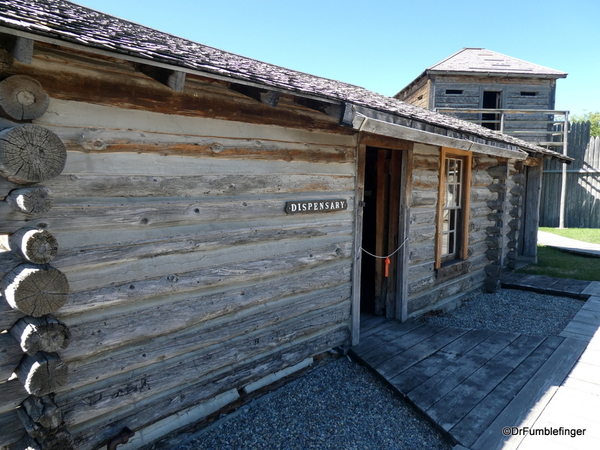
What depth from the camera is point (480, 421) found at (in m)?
3.49

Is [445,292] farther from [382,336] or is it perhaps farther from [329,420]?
[329,420]

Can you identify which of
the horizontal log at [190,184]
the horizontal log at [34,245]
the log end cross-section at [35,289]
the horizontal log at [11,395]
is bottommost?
the horizontal log at [11,395]

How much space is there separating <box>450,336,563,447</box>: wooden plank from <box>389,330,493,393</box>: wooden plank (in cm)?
59

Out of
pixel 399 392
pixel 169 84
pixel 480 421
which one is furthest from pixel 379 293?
pixel 169 84

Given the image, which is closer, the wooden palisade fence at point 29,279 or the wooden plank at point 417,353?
the wooden palisade fence at point 29,279

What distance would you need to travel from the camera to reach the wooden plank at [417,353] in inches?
173

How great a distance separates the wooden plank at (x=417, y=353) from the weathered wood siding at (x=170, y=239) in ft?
2.87

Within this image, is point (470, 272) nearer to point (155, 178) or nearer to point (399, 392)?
point (399, 392)

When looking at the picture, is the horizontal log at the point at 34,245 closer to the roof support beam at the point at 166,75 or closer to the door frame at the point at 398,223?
the roof support beam at the point at 166,75

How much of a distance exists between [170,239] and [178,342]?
836 millimetres

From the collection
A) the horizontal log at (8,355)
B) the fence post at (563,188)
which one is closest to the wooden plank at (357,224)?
the horizontal log at (8,355)

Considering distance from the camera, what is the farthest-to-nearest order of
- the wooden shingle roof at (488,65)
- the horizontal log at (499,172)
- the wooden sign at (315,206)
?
the wooden shingle roof at (488,65), the horizontal log at (499,172), the wooden sign at (315,206)

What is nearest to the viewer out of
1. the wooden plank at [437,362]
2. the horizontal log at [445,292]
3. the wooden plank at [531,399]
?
the wooden plank at [531,399]

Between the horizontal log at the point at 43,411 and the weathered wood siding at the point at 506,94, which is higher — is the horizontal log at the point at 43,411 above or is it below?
below
